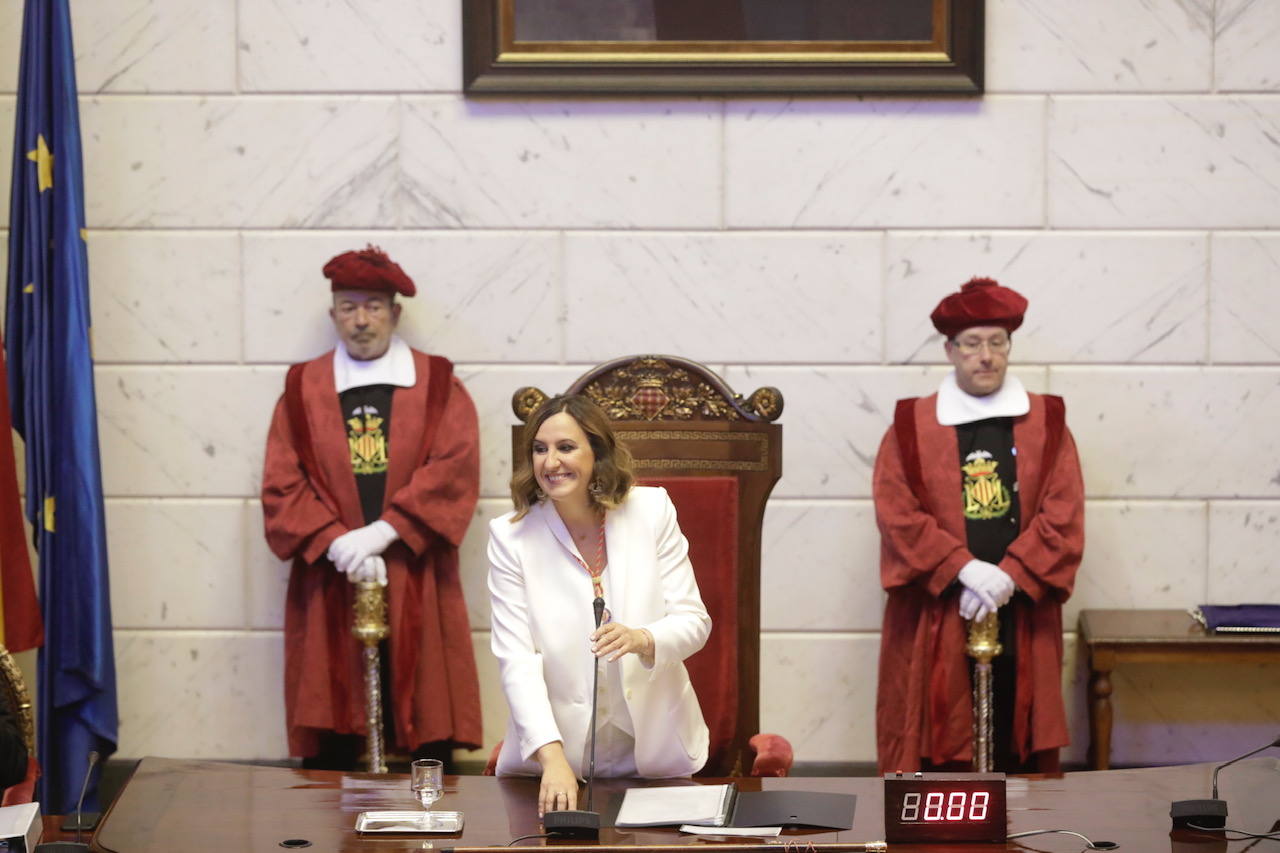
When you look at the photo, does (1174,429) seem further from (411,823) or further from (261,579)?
(411,823)

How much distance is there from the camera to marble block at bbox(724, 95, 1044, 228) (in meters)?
4.75

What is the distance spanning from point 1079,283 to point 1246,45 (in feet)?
2.79

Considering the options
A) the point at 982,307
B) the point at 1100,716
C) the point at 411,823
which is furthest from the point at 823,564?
the point at 411,823

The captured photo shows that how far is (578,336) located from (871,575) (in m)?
1.16

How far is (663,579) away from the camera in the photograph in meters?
3.07

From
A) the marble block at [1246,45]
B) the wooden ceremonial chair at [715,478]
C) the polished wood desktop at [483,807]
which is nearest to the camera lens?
the polished wood desktop at [483,807]

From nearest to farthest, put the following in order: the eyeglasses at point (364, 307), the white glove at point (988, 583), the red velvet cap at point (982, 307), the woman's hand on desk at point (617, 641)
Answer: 1. the woman's hand on desk at point (617, 641)
2. the white glove at point (988, 583)
3. the red velvet cap at point (982, 307)
4. the eyeglasses at point (364, 307)

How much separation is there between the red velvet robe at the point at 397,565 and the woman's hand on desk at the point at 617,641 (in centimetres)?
168

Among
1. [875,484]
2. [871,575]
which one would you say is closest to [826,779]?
[875,484]

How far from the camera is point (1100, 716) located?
4426mm

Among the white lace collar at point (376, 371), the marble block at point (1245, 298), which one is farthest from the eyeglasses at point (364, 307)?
the marble block at point (1245, 298)

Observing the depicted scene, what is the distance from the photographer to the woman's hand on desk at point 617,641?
267cm

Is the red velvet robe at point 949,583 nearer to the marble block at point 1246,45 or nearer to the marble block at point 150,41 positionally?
the marble block at point 1246,45

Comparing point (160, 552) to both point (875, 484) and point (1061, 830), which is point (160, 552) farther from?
point (1061, 830)
